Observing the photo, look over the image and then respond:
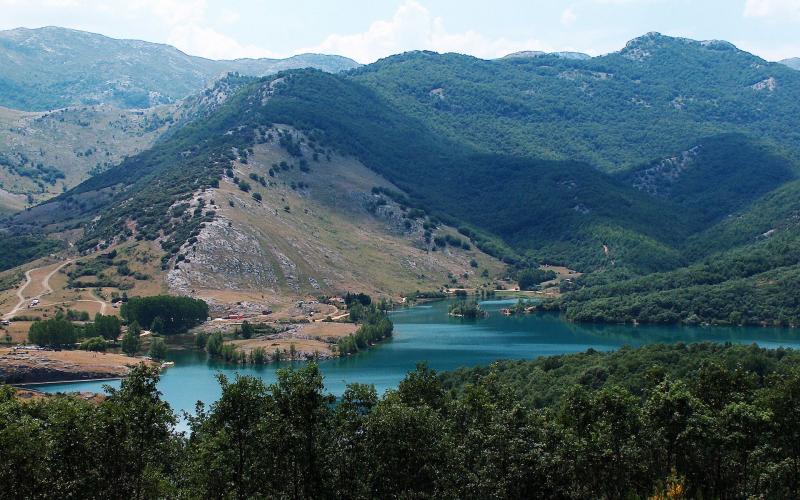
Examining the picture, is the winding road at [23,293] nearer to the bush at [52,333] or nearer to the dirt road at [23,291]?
the dirt road at [23,291]

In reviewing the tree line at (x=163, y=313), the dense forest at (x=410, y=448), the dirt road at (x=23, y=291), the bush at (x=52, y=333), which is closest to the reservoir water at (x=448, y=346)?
the tree line at (x=163, y=313)

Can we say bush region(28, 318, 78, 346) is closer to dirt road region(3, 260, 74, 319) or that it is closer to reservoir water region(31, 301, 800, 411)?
reservoir water region(31, 301, 800, 411)

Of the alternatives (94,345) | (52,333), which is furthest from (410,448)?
(52,333)

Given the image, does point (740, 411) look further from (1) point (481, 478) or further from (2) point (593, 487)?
(1) point (481, 478)

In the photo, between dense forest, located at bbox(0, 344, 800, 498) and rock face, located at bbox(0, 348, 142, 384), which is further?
rock face, located at bbox(0, 348, 142, 384)

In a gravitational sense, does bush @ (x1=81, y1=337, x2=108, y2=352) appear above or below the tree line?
below

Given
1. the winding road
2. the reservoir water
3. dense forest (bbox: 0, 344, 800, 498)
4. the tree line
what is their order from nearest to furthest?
dense forest (bbox: 0, 344, 800, 498) → the reservoir water → the winding road → the tree line

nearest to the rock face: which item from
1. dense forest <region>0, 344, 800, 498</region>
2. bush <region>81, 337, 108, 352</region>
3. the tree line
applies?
bush <region>81, 337, 108, 352</region>

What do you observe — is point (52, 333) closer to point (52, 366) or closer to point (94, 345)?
point (94, 345)
